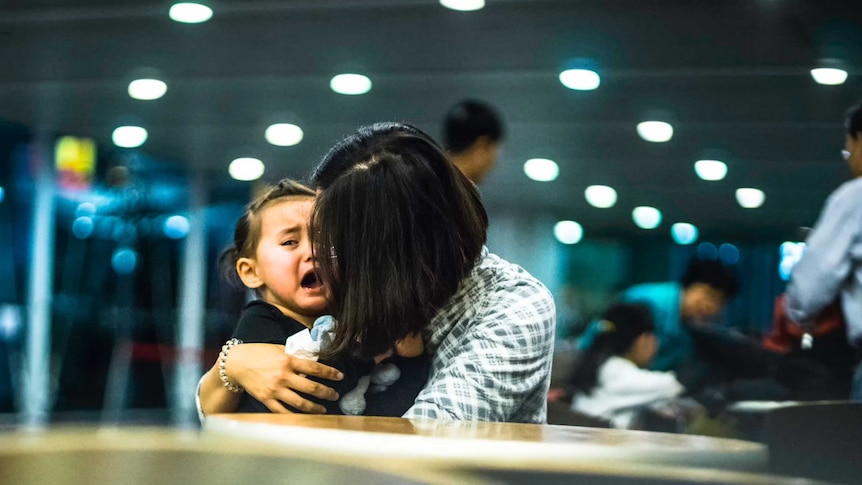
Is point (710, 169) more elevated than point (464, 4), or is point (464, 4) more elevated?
point (464, 4)

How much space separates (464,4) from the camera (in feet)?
21.4

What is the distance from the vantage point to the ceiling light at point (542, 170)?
308 inches

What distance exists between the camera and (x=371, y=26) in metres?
6.86

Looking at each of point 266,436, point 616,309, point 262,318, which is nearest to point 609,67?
point 616,309

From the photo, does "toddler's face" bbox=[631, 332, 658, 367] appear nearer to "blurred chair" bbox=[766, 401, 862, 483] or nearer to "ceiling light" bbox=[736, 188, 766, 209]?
"ceiling light" bbox=[736, 188, 766, 209]

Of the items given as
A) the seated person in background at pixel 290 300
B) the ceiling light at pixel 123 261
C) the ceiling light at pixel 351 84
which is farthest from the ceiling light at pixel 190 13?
the seated person in background at pixel 290 300

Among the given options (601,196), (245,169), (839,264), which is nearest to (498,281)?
(839,264)

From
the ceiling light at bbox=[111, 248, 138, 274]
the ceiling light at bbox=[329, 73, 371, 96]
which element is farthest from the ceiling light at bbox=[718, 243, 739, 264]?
the ceiling light at bbox=[111, 248, 138, 274]

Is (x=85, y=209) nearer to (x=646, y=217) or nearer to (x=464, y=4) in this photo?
(x=464, y=4)

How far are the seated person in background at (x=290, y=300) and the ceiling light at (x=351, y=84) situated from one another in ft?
18.6

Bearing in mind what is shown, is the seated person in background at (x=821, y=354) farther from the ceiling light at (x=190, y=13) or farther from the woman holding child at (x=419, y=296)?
the ceiling light at (x=190, y=13)

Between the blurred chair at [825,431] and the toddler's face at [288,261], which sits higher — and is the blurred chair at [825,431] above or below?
below

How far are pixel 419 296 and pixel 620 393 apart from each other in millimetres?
2747

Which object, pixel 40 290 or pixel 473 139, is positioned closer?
pixel 473 139
